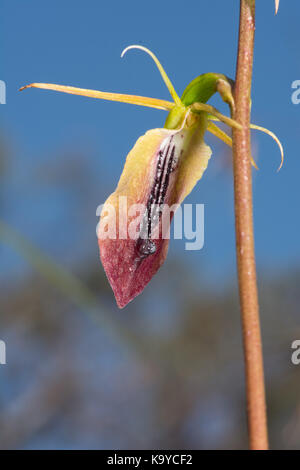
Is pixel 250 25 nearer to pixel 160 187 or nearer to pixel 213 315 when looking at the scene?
pixel 160 187

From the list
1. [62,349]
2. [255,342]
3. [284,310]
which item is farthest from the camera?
[62,349]

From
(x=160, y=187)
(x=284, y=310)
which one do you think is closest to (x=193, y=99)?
(x=160, y=187)

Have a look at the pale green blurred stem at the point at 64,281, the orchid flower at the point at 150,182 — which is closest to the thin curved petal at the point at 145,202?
the orchid flower at the point at 150,182

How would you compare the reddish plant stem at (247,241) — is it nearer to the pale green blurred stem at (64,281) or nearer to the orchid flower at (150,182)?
the orchid flower at (150,182)

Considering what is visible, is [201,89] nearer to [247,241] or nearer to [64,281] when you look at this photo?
[247,241]

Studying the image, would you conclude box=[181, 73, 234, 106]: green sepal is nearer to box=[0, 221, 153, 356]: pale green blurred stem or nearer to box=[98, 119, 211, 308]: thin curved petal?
box=[98, 119, 211, 308]: thin curved petal

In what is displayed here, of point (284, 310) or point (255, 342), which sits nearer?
point (255, 342)

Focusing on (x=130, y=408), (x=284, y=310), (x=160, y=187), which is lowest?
(x=130, y=408)
